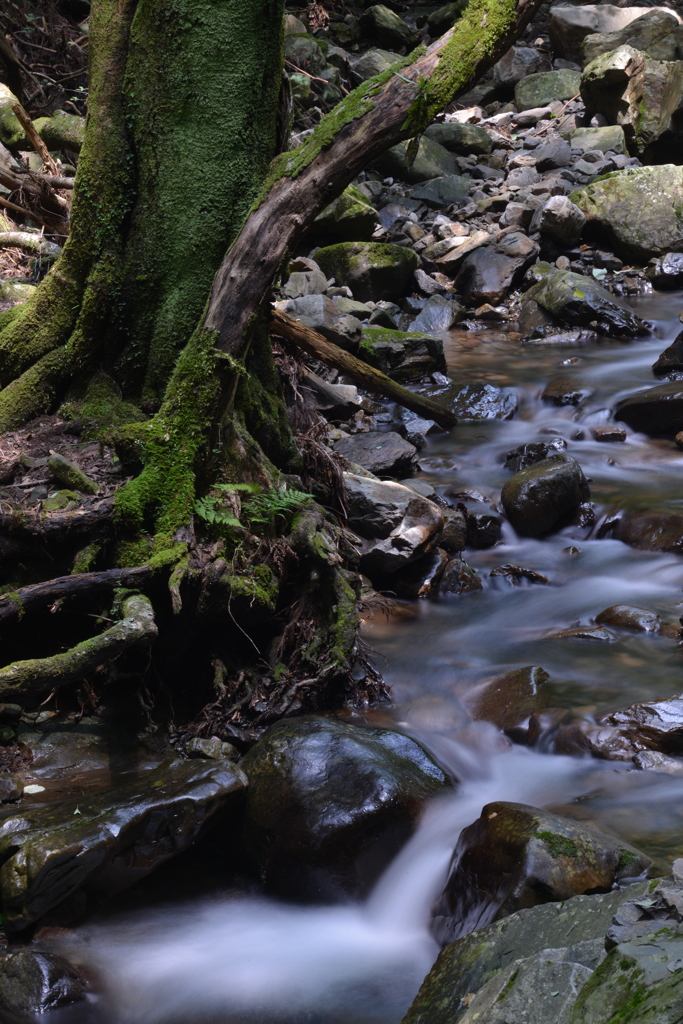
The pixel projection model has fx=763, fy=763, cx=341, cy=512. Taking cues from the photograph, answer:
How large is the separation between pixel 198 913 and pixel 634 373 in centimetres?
860

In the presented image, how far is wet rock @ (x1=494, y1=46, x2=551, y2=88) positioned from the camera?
22.1m

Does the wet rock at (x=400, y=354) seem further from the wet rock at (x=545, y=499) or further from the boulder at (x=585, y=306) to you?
the boulder at (x=585, y=306)

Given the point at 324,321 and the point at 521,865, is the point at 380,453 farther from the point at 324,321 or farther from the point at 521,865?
the point at 521,865

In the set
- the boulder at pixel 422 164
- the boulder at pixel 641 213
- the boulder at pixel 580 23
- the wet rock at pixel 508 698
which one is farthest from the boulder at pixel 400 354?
the boulder at pixel 580 23

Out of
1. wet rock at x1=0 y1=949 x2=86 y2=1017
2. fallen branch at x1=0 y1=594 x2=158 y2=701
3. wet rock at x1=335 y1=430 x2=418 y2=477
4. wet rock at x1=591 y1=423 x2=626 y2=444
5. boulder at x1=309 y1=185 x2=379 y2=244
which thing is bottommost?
wet rock at x1=0 y1=949 x2=86 y2=1017

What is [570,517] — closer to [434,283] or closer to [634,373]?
[634,373]

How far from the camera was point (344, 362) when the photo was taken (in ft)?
22.1

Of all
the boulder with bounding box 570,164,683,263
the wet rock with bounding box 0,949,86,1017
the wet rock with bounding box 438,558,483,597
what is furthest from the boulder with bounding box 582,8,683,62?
the wet rock with bounding box 0,949,86,1017

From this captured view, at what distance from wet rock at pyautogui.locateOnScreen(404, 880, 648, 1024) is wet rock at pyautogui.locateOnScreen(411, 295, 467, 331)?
10.7m

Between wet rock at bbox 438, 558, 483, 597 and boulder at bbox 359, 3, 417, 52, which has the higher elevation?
boulder at bbox 359, 3, 417, 52

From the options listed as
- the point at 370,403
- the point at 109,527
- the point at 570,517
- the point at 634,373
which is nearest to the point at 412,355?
the point at 370,403

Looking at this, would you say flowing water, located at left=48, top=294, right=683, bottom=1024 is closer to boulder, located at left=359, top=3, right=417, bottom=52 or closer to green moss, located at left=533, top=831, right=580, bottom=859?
green moss, located at left=533, top=831, right=580, bottom=859

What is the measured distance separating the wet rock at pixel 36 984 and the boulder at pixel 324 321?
271 inches

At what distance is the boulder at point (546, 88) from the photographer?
813 inches
